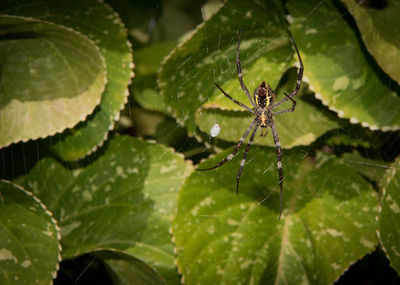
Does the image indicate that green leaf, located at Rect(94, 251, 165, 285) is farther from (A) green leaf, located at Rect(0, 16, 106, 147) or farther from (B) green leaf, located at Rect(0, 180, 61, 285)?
(A) green leaf, located at Rect(0, 16, 106, 147)

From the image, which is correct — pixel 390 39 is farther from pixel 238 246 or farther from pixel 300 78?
pixel 238 246

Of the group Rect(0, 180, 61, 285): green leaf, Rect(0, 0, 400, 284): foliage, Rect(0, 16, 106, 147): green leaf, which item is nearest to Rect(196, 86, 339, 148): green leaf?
Rect(0, 0, 400, 284): foliage

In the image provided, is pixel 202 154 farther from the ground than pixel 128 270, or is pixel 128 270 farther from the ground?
pixel 202 154

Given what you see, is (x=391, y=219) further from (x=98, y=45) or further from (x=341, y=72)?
(x=98, y=45)

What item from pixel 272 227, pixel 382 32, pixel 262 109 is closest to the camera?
→ pixel 382 32

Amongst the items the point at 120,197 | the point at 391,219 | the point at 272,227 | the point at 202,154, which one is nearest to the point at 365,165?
the point at 391,219

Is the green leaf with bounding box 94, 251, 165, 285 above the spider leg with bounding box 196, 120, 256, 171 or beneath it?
beneath

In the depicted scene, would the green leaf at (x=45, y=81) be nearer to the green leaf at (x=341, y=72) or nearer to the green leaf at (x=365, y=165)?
the green leaf at (x=341, y=72)
